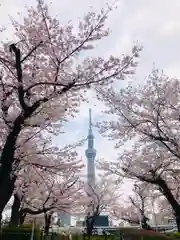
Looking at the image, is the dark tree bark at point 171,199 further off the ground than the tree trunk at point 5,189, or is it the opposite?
the dark tree bark at point 171,199

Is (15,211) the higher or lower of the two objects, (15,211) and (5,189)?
the higher

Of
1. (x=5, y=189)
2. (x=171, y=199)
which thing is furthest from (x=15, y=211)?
(x=5, y=189)

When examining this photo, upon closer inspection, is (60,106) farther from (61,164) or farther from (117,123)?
(117,123)

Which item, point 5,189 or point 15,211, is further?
point 15,211

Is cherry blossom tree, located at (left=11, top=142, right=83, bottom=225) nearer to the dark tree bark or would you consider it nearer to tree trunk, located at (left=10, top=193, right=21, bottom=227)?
tree trunk, located at (left=10, top=193, right=21, bottom=227)

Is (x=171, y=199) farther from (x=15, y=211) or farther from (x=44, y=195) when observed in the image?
(x=44, y=195)

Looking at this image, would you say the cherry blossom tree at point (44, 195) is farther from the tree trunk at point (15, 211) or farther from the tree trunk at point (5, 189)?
the tree trunk at point (5, 189)

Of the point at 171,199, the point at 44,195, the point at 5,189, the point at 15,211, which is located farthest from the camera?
the point at 44,195

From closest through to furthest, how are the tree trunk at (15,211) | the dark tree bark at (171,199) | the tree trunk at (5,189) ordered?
the tree trunk at (5,189), the dark tree bark at (171,199), the tree trunk at (15,211)

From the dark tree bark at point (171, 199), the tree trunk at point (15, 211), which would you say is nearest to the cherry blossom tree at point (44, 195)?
the tree trunk at point (15, 211)

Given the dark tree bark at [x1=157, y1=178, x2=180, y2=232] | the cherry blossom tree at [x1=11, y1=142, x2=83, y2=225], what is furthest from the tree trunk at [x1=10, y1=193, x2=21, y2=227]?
the dark tree bark at [x1=157, y1=178, x2=180, y2=232]

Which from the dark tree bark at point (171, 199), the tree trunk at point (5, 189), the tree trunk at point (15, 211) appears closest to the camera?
the tree trunk at point (5, 189)

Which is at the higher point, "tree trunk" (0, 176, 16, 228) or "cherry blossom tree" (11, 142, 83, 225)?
"cherry blossom tree" (11, 142, 83, 225)

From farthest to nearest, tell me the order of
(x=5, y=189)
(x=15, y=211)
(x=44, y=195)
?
(x=44, y=195), (x=15, y=211), (x=5, y=189)
